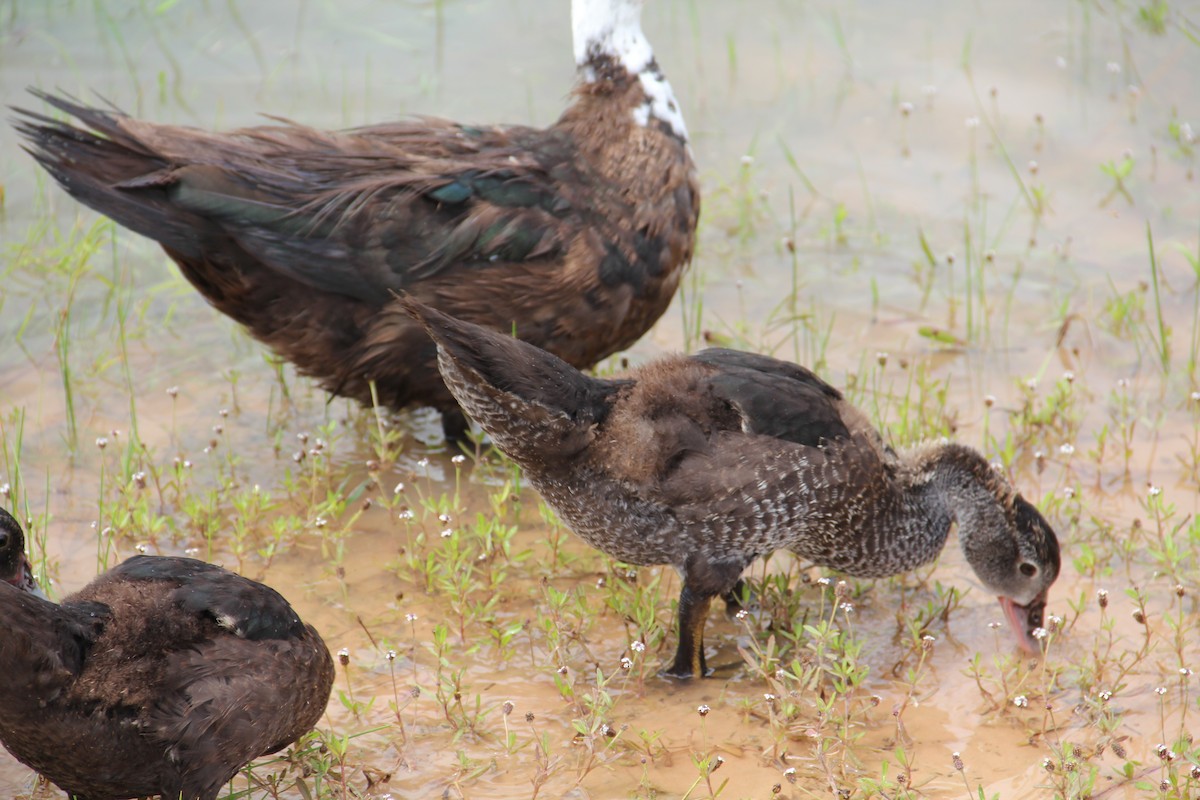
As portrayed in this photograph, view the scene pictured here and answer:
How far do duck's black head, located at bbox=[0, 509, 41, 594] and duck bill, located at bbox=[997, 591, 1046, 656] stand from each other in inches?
123

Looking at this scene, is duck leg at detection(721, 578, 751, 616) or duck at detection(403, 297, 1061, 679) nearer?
duck at detection(403, 297, 1061, 679)

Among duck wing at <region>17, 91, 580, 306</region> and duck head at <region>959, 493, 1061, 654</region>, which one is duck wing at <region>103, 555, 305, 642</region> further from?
duck head at <region>959, 493, 1061, 654</region>

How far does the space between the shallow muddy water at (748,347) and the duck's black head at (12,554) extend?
599mm

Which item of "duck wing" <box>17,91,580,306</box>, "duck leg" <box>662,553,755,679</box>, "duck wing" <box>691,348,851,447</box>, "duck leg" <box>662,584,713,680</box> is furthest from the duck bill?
"duck wing" <box>17,91,580,306</box>

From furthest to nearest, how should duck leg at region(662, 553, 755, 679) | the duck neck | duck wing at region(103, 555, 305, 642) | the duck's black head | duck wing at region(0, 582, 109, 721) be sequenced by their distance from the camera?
the duck neck
duck leg at region(662, 553, 755, 679)
the duck's black head
duck wing at region(103, 555, 305, 642)
duck wing at region(0, 582, 109, 721)

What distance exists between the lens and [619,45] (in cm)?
604

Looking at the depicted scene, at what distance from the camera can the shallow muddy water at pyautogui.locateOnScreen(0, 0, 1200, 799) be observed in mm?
4363

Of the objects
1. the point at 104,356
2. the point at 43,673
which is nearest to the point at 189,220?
the point at 104,356

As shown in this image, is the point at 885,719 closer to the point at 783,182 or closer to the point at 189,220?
the point at 189,220

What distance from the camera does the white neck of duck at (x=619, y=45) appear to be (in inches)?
236

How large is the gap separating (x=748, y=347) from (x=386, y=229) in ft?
6.07

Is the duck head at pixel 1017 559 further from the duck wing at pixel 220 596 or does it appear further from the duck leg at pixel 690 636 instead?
the duck wing at pixel 220 596

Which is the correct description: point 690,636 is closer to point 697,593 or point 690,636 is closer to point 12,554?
point 697,593

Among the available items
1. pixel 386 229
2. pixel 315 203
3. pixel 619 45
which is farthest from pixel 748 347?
pixel 315 203
